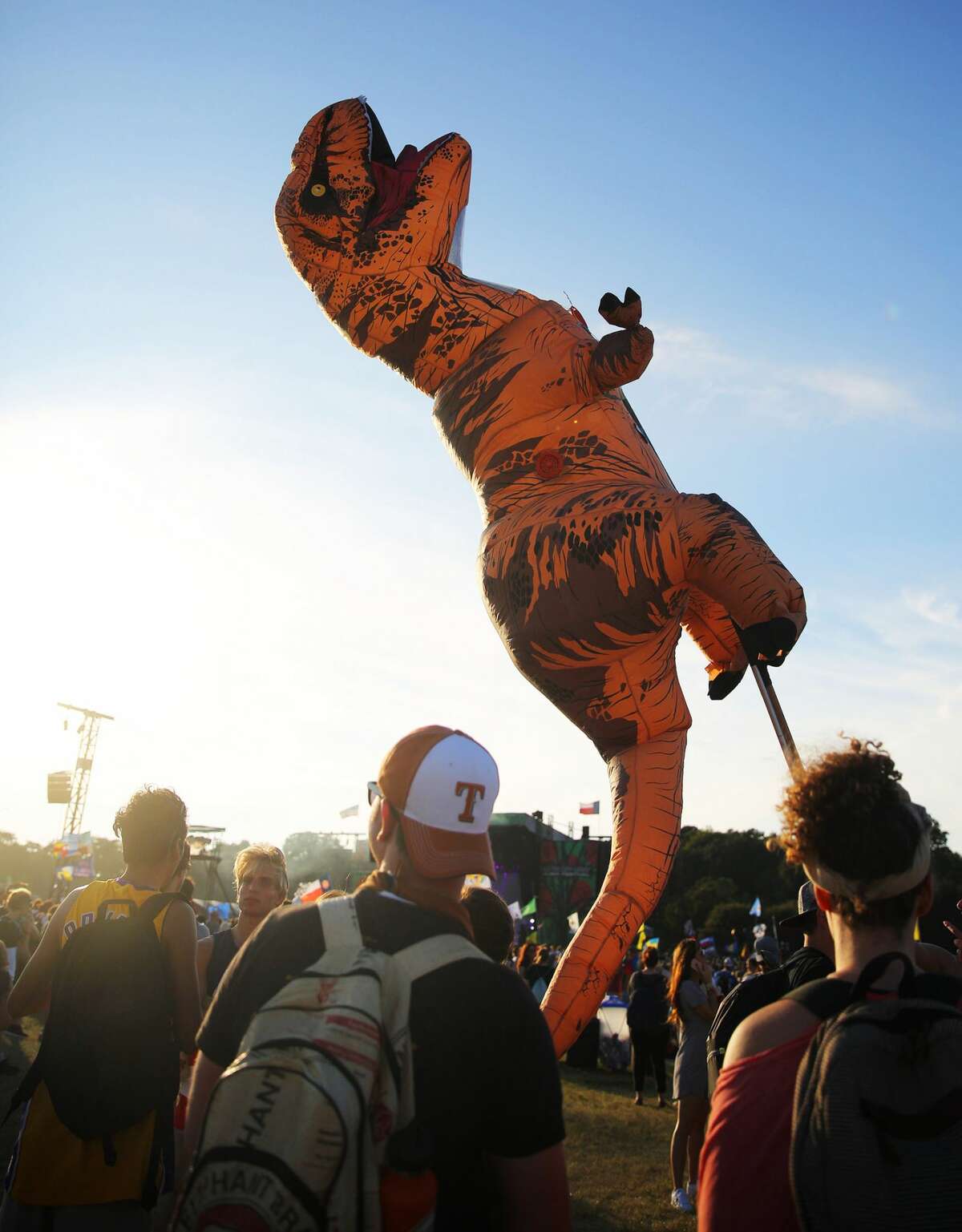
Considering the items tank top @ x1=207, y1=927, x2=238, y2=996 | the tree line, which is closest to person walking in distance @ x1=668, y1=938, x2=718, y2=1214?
tank top @ x1=207, y1=927, x2=238, y2=996

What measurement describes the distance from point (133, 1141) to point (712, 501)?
229cm

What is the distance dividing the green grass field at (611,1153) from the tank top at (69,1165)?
3.68 ft

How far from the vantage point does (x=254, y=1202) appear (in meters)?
1.33

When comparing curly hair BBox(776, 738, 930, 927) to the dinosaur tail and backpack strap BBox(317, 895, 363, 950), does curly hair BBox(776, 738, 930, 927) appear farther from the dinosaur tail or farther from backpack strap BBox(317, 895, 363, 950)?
the dinosaur tail

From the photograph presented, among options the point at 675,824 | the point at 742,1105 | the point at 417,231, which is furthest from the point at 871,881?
the point at 417,231

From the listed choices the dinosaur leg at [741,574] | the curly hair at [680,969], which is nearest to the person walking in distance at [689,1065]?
the curly hair at [680,969]

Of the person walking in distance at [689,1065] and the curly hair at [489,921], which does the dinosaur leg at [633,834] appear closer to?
the curly hair at [489,921]

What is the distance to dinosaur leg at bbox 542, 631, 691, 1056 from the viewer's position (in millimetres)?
2895

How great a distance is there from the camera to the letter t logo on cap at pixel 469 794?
1793 millimetres

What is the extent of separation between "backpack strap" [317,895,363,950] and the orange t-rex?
1.46 m

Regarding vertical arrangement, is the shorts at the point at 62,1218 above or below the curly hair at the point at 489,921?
below

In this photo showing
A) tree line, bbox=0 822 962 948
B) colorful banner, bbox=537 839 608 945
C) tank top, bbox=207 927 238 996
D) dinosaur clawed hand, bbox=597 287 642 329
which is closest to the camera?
dinosaur clawed hand, bbox=597 287 642 329

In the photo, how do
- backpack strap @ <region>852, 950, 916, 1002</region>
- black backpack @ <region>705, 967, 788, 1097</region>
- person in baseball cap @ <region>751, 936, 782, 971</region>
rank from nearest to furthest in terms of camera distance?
backpack strap @ <region>852, 950, 916, 1002</region> < black backpack @ <region>705, 967, 788, 1097</region> < person in baseball cap @ <region>751, 936, 782, 971</region>

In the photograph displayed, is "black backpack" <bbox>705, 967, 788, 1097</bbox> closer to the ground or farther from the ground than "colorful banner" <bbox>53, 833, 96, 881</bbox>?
farther from the ground
